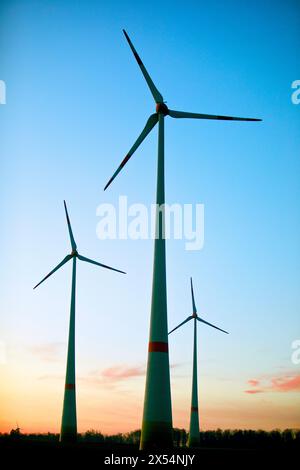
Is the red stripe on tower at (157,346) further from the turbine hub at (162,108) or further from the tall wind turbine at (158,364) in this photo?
the turbine hub at (162,108)

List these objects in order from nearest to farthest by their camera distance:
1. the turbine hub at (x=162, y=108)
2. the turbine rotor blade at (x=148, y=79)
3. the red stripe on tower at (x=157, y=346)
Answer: the red stripe on tower at (x=157, y=346), the turbine hub at (x=162, y=108), the turbine rotor blade at (x=148, y=79)

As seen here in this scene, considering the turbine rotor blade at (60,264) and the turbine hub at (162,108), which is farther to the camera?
the turbine rotor blade at (60,264)

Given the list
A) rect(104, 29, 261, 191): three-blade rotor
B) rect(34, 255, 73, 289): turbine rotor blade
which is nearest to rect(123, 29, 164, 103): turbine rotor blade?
rect(104, 29, 261, 191): three-blade rotor

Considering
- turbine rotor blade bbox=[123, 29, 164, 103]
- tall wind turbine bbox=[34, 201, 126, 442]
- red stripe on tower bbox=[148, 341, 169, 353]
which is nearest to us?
red stripe on tower bbox=[148, 341, 169, 353]

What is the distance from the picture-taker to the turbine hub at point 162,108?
175 feet

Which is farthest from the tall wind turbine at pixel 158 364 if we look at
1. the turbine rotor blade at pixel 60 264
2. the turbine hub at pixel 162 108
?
the turbine rotor blade at pixel 60 264

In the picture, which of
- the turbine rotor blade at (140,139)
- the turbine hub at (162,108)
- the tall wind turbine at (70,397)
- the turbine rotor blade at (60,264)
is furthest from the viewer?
the turbine rotor blade at (60,264)

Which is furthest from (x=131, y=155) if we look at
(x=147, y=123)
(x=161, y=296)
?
(x=161, y=296)

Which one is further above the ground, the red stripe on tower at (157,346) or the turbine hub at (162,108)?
the turbine hub at (162,108)

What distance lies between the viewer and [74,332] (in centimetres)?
7638

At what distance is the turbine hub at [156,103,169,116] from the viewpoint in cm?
5338

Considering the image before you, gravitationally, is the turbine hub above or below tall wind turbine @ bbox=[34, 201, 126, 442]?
above

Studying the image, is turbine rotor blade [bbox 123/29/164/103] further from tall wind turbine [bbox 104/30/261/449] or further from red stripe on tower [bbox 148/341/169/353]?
red stripe on tower [bbox 148/341/169/353]
